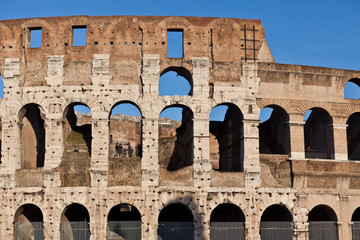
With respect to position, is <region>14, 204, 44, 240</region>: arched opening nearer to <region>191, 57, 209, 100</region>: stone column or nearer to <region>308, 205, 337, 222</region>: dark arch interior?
<region>191, 57, 209, 100</region>: stone column

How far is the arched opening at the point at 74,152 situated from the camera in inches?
796

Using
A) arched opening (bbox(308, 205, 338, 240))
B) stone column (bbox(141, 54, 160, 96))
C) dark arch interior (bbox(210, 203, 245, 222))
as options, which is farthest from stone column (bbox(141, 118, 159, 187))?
arched opening (bbox(308, 205, 338, 240))

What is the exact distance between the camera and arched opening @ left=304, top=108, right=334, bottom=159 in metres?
21.9

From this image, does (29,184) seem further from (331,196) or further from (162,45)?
(331,196)

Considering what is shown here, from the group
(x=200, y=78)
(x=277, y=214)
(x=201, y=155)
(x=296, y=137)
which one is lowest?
(x=277, y=214)

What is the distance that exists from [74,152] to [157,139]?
323cm

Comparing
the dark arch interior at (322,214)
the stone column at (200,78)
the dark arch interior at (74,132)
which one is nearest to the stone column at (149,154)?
the stone column at (200,78)

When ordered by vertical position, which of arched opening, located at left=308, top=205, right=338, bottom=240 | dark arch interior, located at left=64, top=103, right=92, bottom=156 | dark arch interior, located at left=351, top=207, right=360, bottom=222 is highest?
dark arch interior, located at left=64, top=103, right=92, bottom=156

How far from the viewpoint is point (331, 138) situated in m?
21.8

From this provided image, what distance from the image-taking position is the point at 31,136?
22531 mm

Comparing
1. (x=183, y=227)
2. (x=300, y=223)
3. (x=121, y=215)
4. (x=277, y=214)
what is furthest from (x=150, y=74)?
(x=300, y=223)

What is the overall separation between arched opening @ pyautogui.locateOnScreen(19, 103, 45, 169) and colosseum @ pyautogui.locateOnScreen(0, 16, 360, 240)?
118 millimetres

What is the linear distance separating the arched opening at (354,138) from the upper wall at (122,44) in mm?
5728

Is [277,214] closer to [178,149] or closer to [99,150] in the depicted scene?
[178,149]
